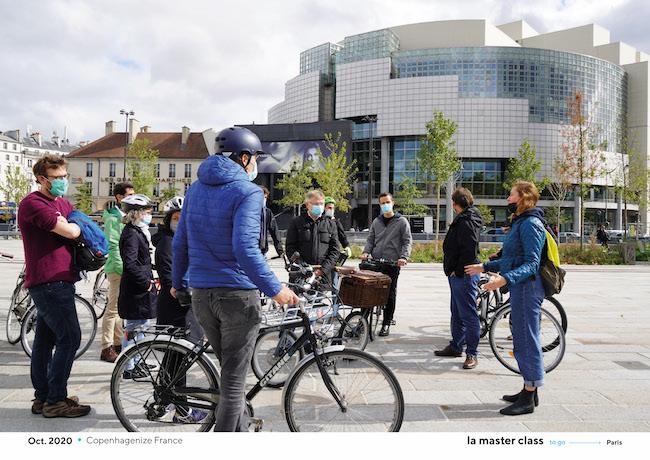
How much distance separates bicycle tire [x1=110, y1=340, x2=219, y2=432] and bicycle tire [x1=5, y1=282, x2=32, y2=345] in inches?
127

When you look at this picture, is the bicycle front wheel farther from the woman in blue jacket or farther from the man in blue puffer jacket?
the woman in blue jacket

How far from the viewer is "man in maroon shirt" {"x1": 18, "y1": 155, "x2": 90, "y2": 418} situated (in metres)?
3.78

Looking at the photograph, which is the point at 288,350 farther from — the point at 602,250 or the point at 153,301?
the point at 602,250

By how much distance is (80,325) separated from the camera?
18.4ft

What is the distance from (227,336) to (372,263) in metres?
4.15

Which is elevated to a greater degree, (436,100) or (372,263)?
(436,100)

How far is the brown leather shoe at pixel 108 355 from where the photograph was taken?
559 centimetres

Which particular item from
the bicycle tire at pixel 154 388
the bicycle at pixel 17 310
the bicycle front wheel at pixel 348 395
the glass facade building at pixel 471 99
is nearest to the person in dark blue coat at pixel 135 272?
the bicycle tire at pixel 154 388

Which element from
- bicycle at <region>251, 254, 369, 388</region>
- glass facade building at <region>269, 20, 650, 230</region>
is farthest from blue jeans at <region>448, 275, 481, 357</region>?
glass facade building at <region>269, 20, 650, 230</region>

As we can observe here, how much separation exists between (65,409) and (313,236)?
3403 mm

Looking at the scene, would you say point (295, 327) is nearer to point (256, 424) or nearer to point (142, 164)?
point (256, 424)

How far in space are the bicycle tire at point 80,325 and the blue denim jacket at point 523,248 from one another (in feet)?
14.3
